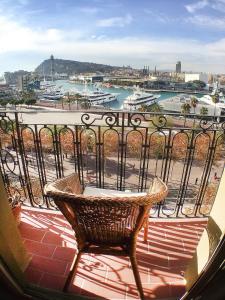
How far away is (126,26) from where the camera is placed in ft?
5.07

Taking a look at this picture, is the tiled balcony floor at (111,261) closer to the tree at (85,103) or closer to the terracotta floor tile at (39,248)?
the terracotta floor tile at (39,248)

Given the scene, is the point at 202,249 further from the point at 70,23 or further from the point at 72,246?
the point at 70,23

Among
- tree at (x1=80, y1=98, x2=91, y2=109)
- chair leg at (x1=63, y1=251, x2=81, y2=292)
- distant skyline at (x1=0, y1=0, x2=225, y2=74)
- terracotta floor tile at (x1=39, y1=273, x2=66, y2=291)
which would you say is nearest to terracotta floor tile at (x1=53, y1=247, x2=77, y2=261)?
terracotta floor tile at (x1=39, y1=273, x2=66, y2=291)

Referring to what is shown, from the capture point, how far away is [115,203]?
1.21 m

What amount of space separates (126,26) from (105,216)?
1.15 metres

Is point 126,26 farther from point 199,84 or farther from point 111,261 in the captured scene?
point 199,84

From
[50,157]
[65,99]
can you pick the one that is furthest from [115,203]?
[65,99]

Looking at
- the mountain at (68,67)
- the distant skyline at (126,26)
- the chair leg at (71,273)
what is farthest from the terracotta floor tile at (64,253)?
the mountain at (68,67)

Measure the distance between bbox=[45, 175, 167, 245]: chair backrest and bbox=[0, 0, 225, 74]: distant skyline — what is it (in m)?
0.85

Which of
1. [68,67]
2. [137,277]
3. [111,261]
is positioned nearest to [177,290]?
[137,277]

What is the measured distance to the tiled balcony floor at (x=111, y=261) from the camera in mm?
1765

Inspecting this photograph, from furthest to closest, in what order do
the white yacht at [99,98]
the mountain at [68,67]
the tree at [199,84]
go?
1. the tree at [199,84]
2. the white yacht at [99,98]
3. the mountain at [68,67]

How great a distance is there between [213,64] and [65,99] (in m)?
42.2

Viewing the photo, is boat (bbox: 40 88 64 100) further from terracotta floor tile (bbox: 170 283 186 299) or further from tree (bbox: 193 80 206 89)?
terracotta floor tile (bbox: 170 283 186 299)
